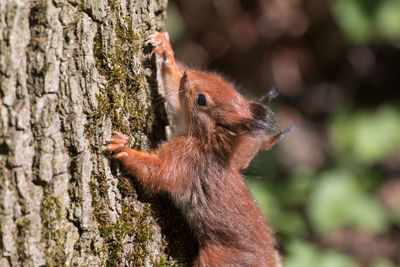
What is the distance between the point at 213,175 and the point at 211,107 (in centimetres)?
49

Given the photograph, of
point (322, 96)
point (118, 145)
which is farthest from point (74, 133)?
point (322, 96)

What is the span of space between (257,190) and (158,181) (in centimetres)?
239

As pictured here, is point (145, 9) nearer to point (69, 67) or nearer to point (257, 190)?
point (69, 67)

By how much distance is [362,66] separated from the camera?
6.84m

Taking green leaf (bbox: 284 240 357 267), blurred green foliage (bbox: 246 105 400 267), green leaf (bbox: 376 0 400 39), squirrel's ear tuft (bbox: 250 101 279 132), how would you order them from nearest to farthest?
squirrel's ear tuft (bbox: 250 101 279 132), green leaf (bbox: 284 240 357 267), blurred green foliage (bbox: 246 105 400 267), green leaf (bbox: 376 0 400 39)

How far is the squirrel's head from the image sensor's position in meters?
2.93

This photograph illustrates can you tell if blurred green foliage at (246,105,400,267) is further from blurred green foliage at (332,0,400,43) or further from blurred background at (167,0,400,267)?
blurred green foliage at (332,0,400,43)

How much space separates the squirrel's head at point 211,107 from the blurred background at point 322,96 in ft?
6.40

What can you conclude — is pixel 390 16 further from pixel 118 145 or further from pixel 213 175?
pixel 118 145

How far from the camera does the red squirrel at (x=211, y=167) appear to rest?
267 centimetres

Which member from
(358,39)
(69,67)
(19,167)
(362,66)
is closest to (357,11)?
(358,39)

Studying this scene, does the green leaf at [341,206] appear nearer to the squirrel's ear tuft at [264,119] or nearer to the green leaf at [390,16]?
the green leaf at [390,16]

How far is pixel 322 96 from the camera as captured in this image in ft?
23.1

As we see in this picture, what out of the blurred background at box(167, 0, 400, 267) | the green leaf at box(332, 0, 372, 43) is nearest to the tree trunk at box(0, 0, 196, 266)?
the blurred background at box(167, 0, 400, 267)
